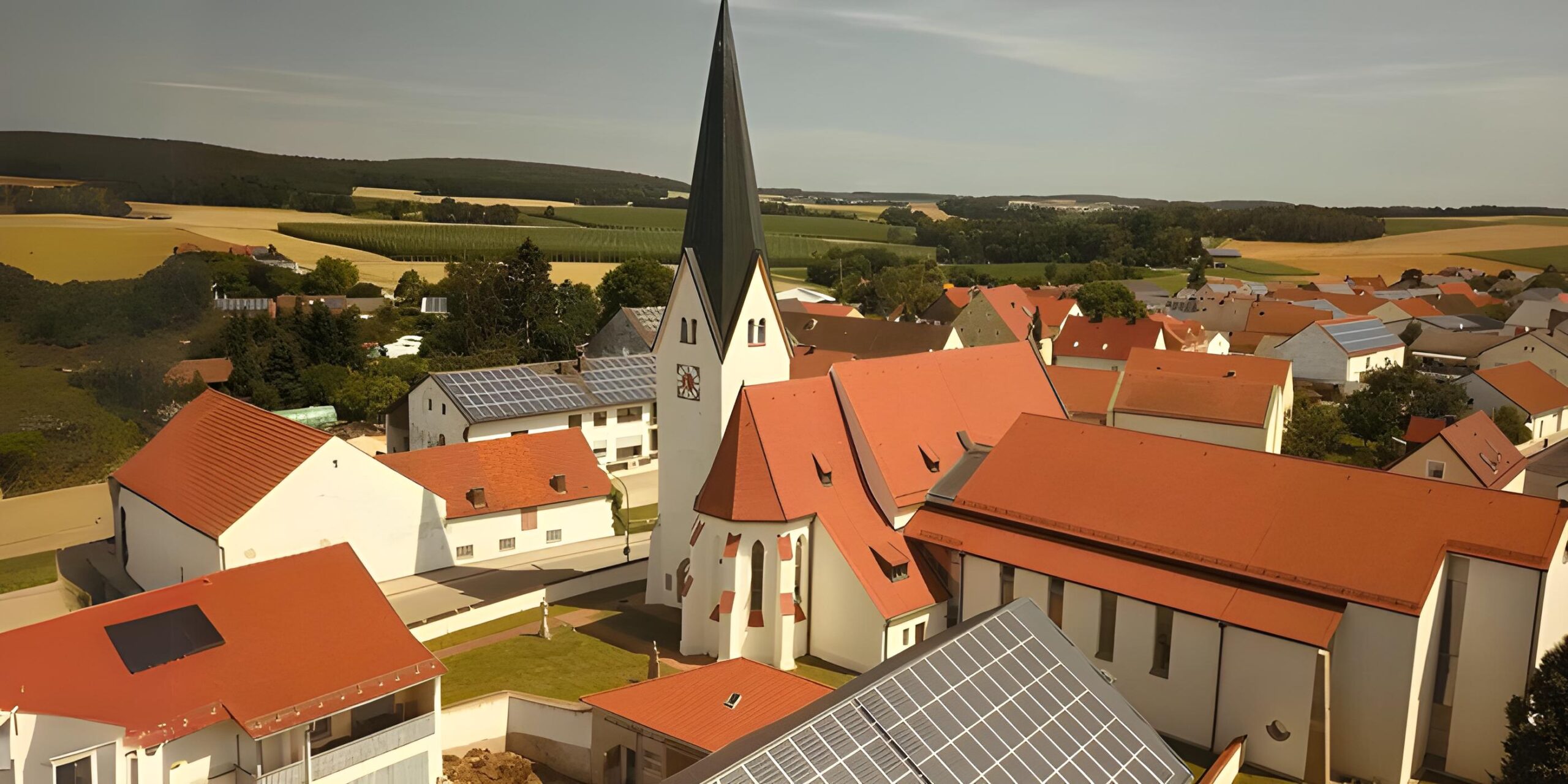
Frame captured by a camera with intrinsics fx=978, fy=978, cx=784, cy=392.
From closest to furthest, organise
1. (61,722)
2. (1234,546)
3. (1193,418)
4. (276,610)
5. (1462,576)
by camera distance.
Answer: (61,722), (276,610), (1462,576), (1234,546), (1193,418)

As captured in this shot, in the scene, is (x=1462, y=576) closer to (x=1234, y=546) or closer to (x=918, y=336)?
(x=1234, y=546)

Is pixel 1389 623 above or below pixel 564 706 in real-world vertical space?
above

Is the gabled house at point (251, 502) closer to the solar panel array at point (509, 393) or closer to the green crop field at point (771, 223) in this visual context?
the solar panel array at point (509, 393)

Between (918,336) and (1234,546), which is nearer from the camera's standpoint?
(1234,546)

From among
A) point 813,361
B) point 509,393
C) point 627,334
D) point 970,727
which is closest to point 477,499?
point 509,393

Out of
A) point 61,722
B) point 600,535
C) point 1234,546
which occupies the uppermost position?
point 1234,546

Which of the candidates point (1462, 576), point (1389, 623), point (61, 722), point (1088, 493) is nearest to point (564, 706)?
point (61, 722)

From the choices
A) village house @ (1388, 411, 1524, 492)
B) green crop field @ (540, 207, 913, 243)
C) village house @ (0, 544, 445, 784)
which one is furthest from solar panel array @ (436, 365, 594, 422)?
green crop field @ (540, 207, 913, 243)

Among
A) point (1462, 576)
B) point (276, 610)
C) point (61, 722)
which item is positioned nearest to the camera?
point (61, 722)
